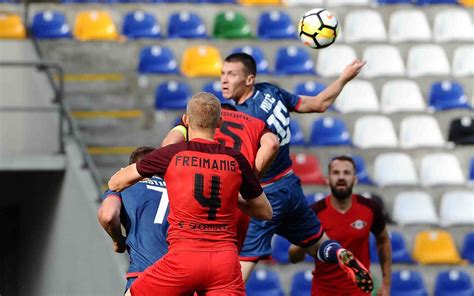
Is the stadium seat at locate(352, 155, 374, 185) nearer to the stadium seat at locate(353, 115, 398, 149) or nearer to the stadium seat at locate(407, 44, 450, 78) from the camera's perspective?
the stadium seat at locate(353, 115, 398, 149)

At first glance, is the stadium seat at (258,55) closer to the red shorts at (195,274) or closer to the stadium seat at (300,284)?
the stadium seat at (300,284)

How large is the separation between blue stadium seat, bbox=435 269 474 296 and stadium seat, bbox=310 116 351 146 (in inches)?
89.8

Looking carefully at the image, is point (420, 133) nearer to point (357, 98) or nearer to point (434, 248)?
point (357, 98)

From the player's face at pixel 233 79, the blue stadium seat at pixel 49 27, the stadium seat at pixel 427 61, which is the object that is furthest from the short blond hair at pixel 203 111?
the stadium seat at pixel 427 61

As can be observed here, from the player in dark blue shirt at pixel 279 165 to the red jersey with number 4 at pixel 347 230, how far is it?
1.70 feet

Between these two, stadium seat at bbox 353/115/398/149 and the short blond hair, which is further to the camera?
stadium seat at bbox 353/115/398/149

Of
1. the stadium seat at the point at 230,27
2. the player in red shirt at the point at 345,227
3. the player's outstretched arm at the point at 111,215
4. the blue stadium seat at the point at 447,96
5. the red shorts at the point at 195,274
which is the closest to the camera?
the red shorts at the point at 195,274

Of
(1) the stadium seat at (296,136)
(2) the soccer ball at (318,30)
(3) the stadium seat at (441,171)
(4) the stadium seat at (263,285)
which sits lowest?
(4) the stadium seat at (263,285)

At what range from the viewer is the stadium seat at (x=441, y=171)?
15.0 metres

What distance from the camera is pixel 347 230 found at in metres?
10.1

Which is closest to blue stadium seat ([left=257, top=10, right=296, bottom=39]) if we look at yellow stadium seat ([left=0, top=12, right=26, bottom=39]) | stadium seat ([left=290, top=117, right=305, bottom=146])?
stadium seat ([left=290, top=117, right=305, bottom=146])

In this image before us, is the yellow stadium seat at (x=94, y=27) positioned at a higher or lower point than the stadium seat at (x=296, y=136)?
higher

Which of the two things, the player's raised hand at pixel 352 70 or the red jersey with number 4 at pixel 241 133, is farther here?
the player's raised hand at pixel 352 70

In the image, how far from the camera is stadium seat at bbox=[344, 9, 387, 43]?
16.8 metres
